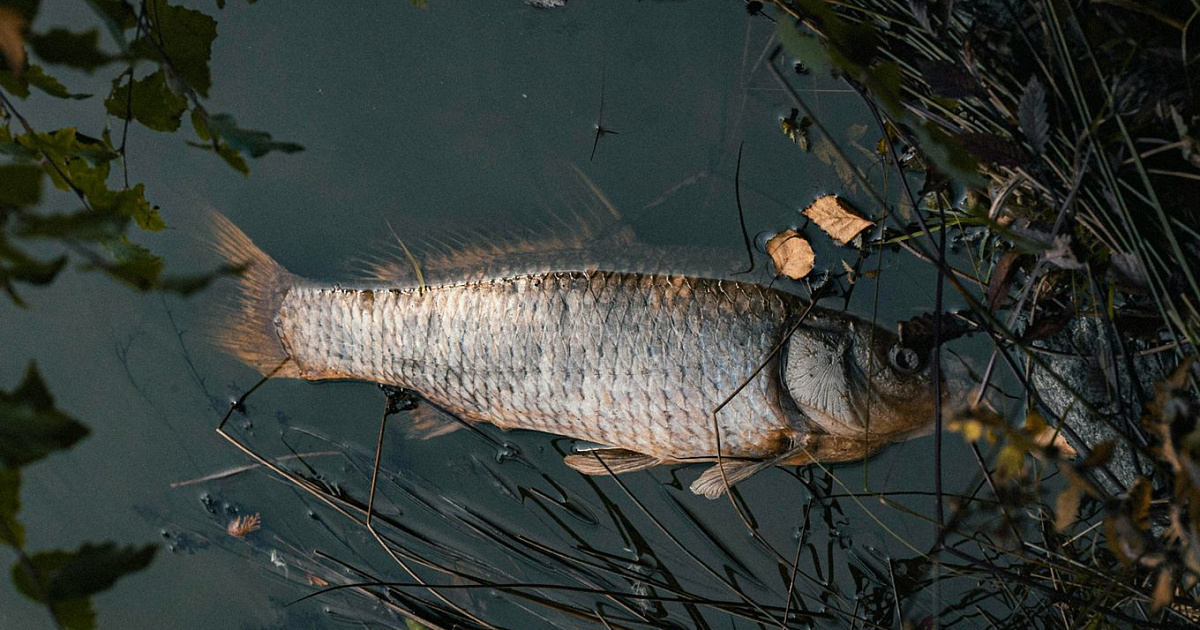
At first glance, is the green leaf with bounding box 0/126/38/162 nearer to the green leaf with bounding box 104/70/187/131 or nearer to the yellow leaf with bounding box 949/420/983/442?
the green leaf with bounding box 104/70/187/131

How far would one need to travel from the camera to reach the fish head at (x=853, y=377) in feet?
6.39

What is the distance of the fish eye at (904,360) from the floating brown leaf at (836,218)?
316mm

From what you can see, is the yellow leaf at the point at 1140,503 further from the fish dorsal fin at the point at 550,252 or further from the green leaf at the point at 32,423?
the green leaf at the point at 32,423

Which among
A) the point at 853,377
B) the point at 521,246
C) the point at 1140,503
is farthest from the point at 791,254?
the point at 1140,503

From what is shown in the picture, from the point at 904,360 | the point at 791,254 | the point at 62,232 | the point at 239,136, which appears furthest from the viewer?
the point at 791,254

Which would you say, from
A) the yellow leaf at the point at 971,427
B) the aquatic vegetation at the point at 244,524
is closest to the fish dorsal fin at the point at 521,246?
A: the aquatic vegetation at the point at 244,524

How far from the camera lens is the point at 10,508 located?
0.78 meters

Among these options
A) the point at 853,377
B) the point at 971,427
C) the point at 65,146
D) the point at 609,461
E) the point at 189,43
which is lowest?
the point at 609,461

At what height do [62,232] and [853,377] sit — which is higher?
[62,232]

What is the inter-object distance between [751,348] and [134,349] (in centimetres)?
193

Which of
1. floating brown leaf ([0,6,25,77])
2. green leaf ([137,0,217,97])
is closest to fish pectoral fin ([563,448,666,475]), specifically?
green leaf ([137,0,217,97])

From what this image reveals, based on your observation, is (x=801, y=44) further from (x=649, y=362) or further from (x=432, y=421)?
(x=432, y=421)

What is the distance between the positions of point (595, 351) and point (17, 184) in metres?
1.42

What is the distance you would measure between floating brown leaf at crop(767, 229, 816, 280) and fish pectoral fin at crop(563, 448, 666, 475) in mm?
628
